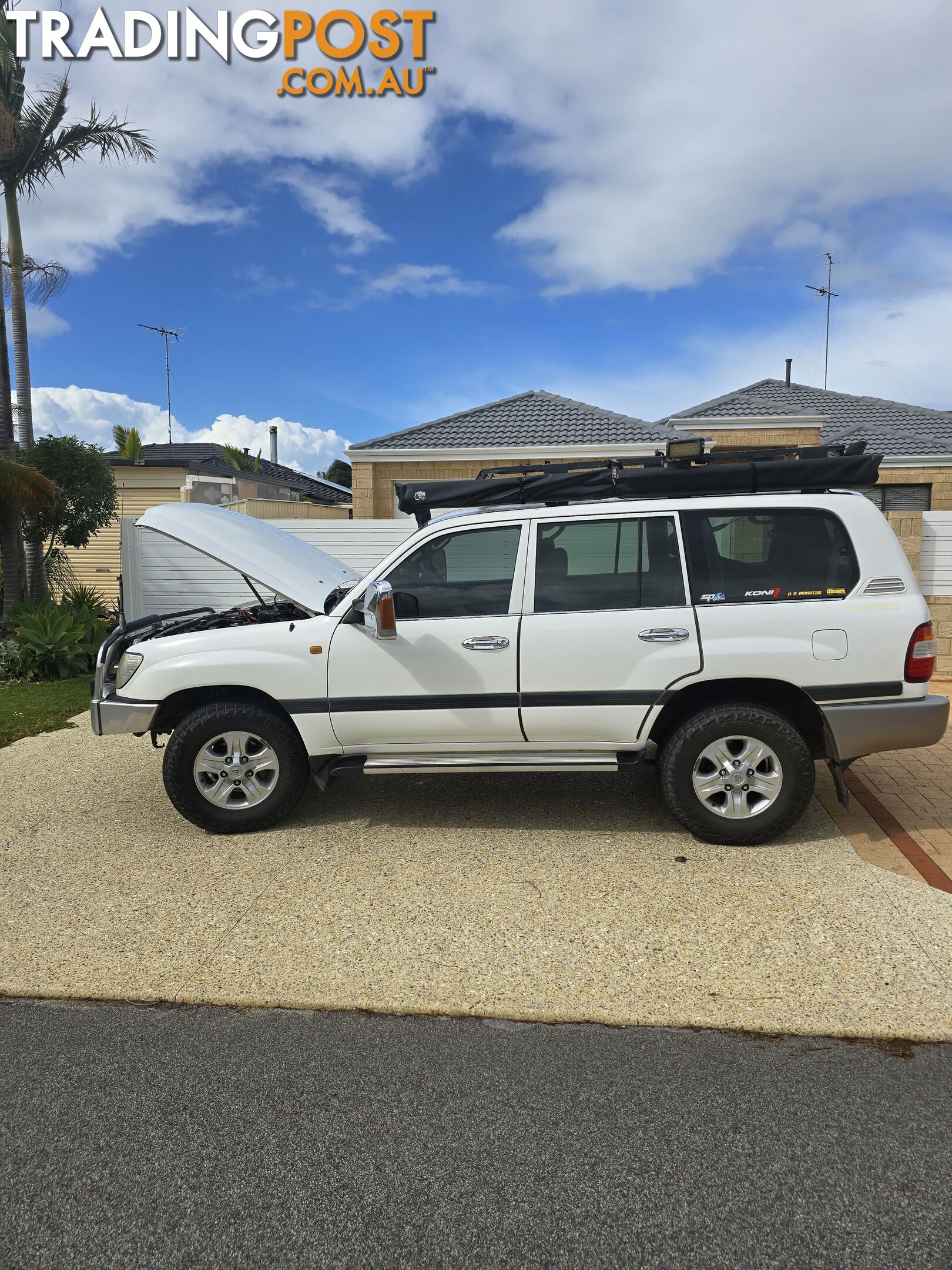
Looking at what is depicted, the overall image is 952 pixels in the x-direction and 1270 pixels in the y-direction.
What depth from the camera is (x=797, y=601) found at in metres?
4.48

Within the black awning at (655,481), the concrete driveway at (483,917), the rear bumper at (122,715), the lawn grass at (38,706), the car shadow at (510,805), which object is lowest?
the concrete driveway at (483,917)

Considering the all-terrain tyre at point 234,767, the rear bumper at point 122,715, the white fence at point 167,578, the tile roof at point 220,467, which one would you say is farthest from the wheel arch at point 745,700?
the tile roof at point 220,467

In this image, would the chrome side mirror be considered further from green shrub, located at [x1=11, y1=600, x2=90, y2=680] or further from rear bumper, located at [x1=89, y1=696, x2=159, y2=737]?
green shrub, located at [x1=11, y1=600, x2=90, y2=680]

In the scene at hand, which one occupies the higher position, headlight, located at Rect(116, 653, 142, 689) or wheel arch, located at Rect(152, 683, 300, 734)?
headlight, located at Rect(116, 653, 142, 689)

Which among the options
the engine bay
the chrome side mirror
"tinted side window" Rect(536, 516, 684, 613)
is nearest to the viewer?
the chrome side mirror

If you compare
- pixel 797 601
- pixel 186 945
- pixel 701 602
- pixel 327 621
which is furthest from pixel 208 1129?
pixel 797 601

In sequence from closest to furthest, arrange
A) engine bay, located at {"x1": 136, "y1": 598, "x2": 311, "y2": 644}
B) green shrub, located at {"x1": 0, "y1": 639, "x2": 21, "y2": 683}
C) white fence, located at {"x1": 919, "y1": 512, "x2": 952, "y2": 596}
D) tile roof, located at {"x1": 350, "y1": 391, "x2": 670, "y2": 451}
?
engine bay, located at {"x1": 136, "y1": 598, "x2": 311, "y2": 644}
white fence, located at {"x1": 919, "y1": 512, "x2": 952, "y2": 596}
green shrub, located at {"x1": 0, "y1": 639, "x2": 21, "y2": 683}
tile roof, located at {"x1": 350, "y1": 391, "x2": 670, "y2": 451}

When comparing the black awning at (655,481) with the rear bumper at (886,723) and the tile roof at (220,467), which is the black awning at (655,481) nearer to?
the rear bumper at (886,723)

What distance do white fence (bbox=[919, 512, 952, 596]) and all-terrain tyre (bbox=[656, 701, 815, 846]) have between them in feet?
18.1

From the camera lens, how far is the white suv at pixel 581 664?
445cm

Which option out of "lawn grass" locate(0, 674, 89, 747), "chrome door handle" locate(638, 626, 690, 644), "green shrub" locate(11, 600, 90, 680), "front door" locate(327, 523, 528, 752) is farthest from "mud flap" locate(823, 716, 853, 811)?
"green shrub" locate(11, 600, 90, 680)

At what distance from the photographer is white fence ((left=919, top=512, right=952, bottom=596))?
894 cm

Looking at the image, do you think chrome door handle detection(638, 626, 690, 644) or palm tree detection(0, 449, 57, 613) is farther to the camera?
palm tree detection(0, 449, 57, 613)

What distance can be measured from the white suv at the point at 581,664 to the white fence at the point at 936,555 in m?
5.15
